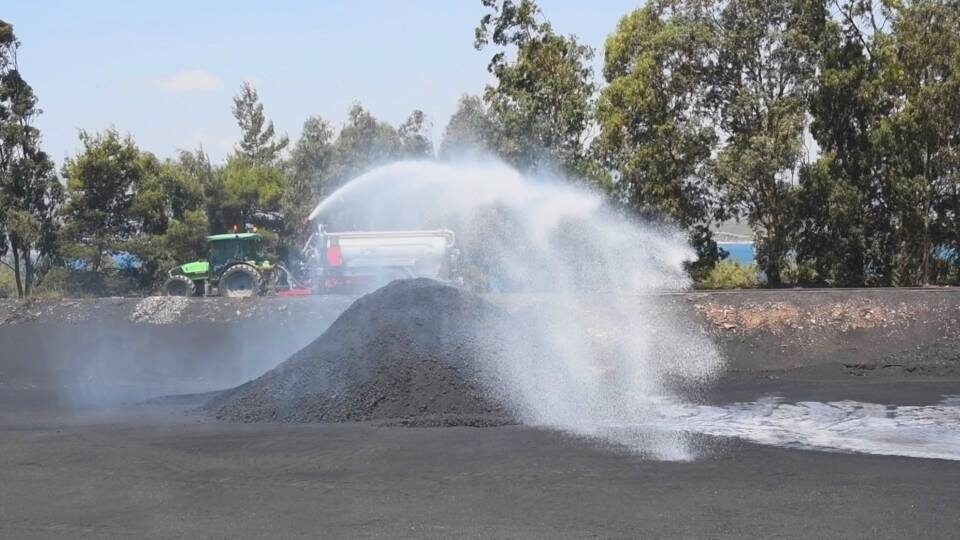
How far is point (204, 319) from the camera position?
80.2 feet

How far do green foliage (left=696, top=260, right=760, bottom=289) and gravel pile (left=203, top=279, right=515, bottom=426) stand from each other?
1519cm

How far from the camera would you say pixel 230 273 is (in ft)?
102

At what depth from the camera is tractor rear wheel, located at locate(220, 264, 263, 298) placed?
3103cm

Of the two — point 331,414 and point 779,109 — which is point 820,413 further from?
point 779,109

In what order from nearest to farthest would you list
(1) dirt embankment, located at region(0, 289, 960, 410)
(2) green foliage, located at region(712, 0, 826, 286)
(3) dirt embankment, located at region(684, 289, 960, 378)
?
(1) dirt embankment, located at region(0, 289, 960, 410) → (3) dirt embankment, located at region(684, 289, 960, 378) → (2) green foliage, located at region(712, 0, 826, 286)

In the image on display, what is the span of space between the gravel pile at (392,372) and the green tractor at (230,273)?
523 inches

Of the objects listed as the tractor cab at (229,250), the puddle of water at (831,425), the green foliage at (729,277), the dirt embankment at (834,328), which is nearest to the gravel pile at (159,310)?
the tractor cab at (229,250)

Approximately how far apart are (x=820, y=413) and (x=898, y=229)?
49.7 ft

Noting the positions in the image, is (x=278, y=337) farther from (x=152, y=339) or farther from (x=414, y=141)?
(x=414, y=141)

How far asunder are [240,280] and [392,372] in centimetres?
1598

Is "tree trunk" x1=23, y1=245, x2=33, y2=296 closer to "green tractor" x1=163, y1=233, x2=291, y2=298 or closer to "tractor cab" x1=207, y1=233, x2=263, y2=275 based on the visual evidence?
"green tractor" x1=163, y1=233, x2=291, y2=298

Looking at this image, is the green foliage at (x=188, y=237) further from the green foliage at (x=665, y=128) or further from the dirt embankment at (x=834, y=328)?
the dirt embankment at (x=834, y=328)

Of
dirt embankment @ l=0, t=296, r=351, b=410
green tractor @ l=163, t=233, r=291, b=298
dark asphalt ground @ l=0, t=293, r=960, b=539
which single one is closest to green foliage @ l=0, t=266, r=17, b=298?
green tractor @ l=163, t=233, r=291, b=298

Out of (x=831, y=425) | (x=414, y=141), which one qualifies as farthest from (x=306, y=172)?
(x=831, y=425)
